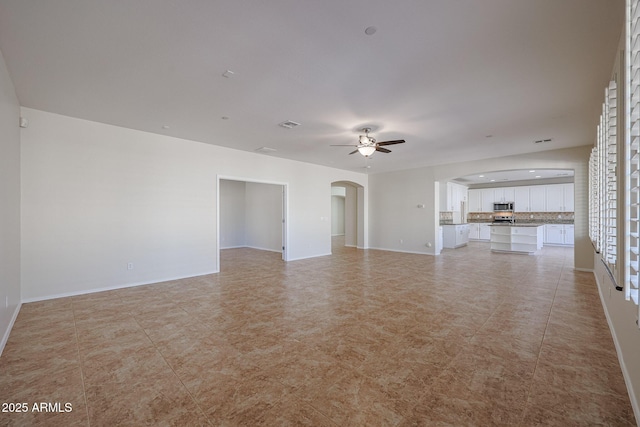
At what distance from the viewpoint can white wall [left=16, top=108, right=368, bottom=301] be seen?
163 inches

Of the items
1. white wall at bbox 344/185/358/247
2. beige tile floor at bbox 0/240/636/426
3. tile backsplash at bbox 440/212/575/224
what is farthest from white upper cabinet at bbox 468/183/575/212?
beige tile floor at bbox 0/240/636/426

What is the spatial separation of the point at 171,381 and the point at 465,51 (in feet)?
12.9

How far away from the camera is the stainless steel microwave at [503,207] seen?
11.9 meters

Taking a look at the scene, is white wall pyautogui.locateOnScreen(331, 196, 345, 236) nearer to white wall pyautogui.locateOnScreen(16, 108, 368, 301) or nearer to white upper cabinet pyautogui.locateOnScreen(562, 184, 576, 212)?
white wall pyautogui.locateOnScreen(16, 108, 368, 301)

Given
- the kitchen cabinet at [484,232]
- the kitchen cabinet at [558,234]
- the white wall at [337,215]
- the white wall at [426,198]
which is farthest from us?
the white wall at [337,215]

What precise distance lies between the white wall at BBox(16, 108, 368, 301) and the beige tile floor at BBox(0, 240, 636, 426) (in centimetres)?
54

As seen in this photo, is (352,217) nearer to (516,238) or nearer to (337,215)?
(337,215)

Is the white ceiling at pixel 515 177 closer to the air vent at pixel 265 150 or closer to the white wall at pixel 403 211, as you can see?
the white wall at pixel 403 211

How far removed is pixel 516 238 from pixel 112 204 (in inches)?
437

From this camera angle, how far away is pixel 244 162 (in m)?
6.72

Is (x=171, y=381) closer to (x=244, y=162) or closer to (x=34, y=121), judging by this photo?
(x=34, y=121)

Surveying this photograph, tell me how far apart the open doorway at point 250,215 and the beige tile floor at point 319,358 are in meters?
4.91

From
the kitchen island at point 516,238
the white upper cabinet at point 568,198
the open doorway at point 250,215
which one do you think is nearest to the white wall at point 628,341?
the kitchen island at point 516,238

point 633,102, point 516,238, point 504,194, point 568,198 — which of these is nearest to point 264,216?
point 516,238
